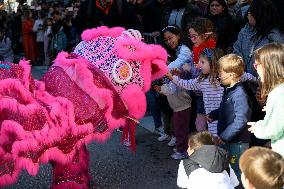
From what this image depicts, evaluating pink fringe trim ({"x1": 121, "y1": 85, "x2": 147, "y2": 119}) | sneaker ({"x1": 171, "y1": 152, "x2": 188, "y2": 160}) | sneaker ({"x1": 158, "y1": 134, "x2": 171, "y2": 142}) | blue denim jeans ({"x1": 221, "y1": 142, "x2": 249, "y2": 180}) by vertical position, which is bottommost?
sneaker ({"x1": 158, "y1": 134, "x2": 171, "y2": 142})

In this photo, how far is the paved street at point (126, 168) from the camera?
13.6 feet

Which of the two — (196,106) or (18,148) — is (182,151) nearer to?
(196,106)

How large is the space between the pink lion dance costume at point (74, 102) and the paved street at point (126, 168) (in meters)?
0.49

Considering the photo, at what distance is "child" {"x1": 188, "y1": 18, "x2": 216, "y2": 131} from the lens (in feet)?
14.7

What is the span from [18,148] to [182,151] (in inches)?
81.9

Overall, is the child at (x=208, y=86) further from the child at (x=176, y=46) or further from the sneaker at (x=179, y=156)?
the sneaker at (x=179, y=156)

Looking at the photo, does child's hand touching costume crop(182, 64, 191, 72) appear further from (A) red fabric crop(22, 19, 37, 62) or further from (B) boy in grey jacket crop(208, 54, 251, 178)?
(A) red fabric crop(22, 19, 37, 62)

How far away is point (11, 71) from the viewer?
344cm

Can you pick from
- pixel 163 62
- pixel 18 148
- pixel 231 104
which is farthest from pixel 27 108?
pixel 231 104

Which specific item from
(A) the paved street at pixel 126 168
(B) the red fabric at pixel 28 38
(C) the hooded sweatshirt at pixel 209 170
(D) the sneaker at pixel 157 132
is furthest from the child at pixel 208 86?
(B) the red fabric at pixel 28 38

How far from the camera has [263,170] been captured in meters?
2.02

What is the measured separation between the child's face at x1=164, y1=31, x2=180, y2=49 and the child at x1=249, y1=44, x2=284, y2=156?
1.71 m

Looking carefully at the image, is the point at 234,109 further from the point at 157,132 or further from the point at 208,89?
the point at 157,132

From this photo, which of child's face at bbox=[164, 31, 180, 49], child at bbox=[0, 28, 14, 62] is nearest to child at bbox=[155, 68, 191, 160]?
child's face at bbox=[164, 31, 180, 49]
